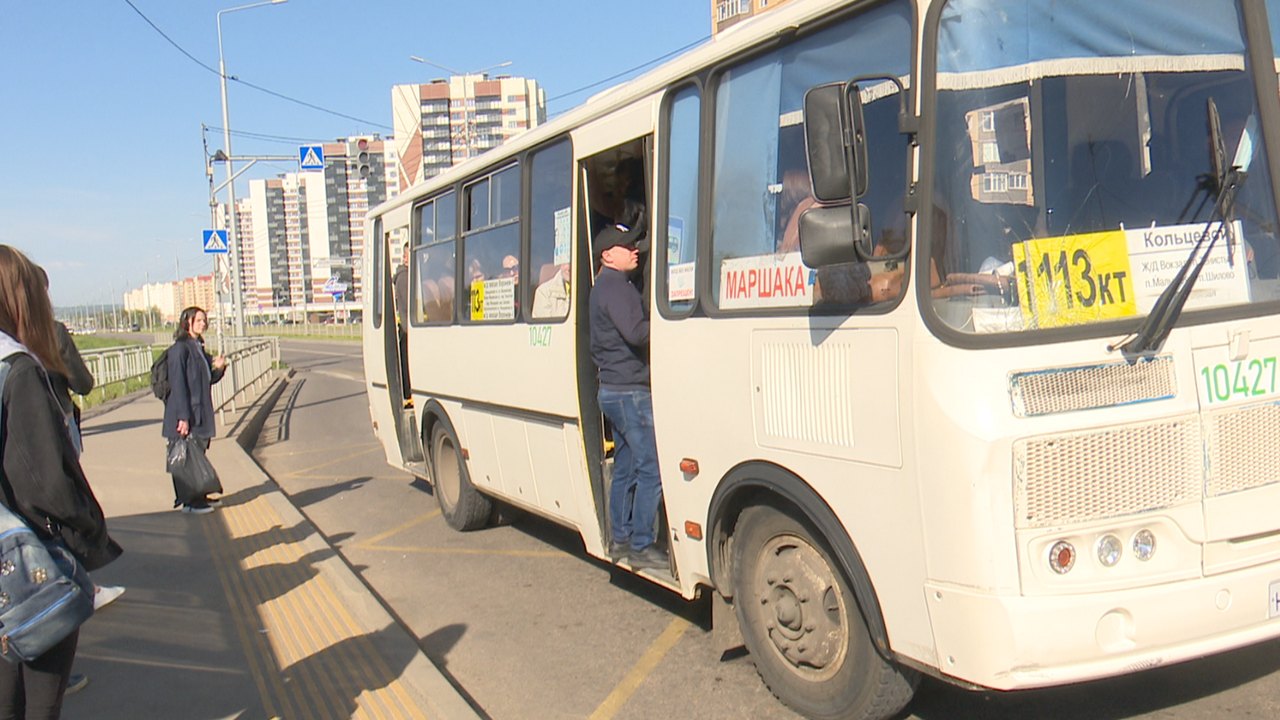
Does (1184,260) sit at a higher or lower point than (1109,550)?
higher

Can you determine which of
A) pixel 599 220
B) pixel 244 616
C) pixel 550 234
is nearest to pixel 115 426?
pixel 244 616

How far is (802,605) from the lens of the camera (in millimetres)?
4223

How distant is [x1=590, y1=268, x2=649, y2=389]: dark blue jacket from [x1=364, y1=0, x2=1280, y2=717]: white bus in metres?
1.24

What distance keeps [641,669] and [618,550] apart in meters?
0.83

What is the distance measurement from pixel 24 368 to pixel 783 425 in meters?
2.63

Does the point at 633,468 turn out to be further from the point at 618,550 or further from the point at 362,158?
the point at 362,158

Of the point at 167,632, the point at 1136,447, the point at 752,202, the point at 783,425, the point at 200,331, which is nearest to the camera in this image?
the point at 1136,447

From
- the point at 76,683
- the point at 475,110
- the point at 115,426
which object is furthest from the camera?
the point at 475,110

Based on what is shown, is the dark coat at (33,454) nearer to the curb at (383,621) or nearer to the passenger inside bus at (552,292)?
the curb at (383,621)

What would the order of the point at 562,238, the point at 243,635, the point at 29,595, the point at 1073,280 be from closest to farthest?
the point at 29,595
the point at 1073,280
the point at 243,635
the point at 562,238

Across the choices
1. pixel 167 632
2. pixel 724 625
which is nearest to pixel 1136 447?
pixel 724 625

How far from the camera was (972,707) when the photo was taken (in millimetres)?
4375

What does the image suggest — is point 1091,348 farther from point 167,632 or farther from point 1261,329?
point 167,632

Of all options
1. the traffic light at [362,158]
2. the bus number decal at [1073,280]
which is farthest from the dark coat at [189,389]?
the traffic light at [362,158]
